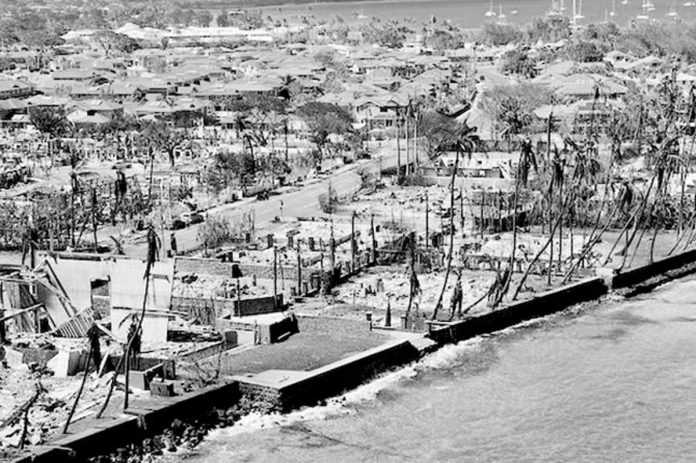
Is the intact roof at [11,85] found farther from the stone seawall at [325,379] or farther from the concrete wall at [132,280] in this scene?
the stone seawall at [325,379]

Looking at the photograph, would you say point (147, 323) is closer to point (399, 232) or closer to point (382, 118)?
point (399, 232)

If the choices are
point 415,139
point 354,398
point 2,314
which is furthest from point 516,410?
point 415,139

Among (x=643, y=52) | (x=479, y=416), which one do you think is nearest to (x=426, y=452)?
(x=479, y=416)

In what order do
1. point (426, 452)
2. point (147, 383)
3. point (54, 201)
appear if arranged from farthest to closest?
point (54, 201) < point (147, 383) < point (426, 452)

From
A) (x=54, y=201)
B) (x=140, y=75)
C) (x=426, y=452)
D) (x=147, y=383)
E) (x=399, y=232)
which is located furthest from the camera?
(x=140, y=75)

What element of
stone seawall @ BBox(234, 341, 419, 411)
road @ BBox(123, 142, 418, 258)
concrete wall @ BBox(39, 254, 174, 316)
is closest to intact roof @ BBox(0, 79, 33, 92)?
road @ BBox(123, 142, 418, 258)

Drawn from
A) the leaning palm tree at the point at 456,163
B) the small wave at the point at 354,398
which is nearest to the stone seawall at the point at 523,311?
the small wave at the point at 354,398

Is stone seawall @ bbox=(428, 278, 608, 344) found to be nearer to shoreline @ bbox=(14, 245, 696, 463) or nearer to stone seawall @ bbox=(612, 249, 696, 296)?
shoreline @ bbox=(14, 245, 696, 463)

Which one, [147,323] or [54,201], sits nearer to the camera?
[147,323]
